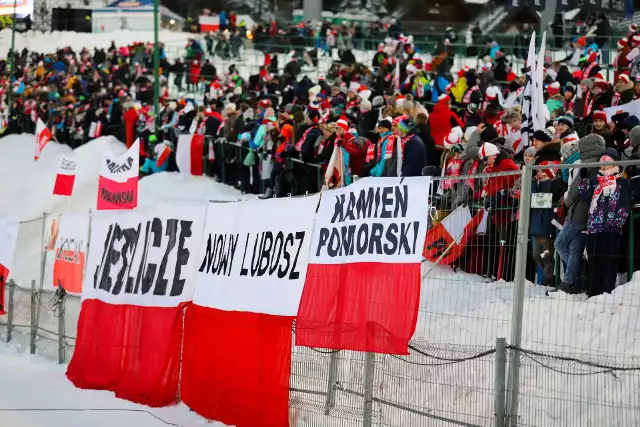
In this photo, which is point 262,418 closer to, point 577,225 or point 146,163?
point 577,225

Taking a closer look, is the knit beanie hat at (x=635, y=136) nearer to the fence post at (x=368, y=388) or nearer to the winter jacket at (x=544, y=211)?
the winter jacket at (x=544, y=211)

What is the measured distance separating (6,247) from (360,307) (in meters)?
9.72

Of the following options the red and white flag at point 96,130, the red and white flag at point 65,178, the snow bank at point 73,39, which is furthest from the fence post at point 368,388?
the snow bank at point 73,39

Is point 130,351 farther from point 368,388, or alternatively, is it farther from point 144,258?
point 368,388

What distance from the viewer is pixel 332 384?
32.9 ft

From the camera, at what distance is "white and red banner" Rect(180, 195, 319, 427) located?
10023 mm

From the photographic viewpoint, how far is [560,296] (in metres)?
8.60

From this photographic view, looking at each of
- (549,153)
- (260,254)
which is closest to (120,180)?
(260,254)

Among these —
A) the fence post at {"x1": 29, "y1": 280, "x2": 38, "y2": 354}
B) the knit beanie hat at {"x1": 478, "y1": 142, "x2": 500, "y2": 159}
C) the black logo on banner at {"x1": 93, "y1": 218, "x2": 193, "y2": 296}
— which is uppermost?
the knit beanie hat at {"x1": 478, "y1": 142, "x2": 500, "y2": 159}

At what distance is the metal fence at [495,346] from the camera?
307 inches

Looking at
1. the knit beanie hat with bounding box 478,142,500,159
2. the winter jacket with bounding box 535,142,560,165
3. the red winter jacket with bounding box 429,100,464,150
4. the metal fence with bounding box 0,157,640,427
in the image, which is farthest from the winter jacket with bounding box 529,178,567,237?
the red winter jacket with bounding box 429,100,464,150

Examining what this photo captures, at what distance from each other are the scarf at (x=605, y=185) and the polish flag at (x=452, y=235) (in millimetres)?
968

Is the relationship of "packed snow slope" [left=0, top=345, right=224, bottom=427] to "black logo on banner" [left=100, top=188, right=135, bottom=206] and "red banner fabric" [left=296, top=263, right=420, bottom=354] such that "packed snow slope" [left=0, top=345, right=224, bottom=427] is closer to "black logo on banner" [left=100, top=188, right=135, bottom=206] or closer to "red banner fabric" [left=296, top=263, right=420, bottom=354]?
"red banner fabric" [left=296, top=263, right=420, bottom=354]

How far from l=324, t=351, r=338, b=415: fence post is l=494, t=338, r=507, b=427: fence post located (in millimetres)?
2251
